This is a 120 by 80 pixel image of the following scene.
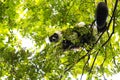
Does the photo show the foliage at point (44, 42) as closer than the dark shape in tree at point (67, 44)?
Yes

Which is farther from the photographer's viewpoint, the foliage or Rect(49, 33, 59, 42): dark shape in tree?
Rect(49, 33, 59, 42): dark shape in tree

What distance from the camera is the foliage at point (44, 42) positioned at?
3.85 m

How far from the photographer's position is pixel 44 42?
4715mm

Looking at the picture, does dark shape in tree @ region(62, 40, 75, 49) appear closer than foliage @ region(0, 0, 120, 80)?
No

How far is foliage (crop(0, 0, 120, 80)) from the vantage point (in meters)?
3.85

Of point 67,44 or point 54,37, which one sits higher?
point 54,37

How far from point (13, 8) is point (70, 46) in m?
1.19

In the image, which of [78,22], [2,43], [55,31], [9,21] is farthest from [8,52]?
[78,22]

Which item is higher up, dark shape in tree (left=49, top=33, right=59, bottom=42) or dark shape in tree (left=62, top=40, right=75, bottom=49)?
dark shape in tree (left=49, top=33, right=59, bottom=42)

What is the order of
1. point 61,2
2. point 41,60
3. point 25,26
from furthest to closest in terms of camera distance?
point 25,26 < point 61,2 < point 41,60

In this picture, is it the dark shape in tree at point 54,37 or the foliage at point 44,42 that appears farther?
the dark shape in tree at point 54,37

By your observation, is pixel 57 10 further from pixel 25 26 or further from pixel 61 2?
pixel 25 26

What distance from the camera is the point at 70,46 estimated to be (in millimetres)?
4730

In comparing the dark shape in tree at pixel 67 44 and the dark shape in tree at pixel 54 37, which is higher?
the dark shape in tree at pixel 54 37
